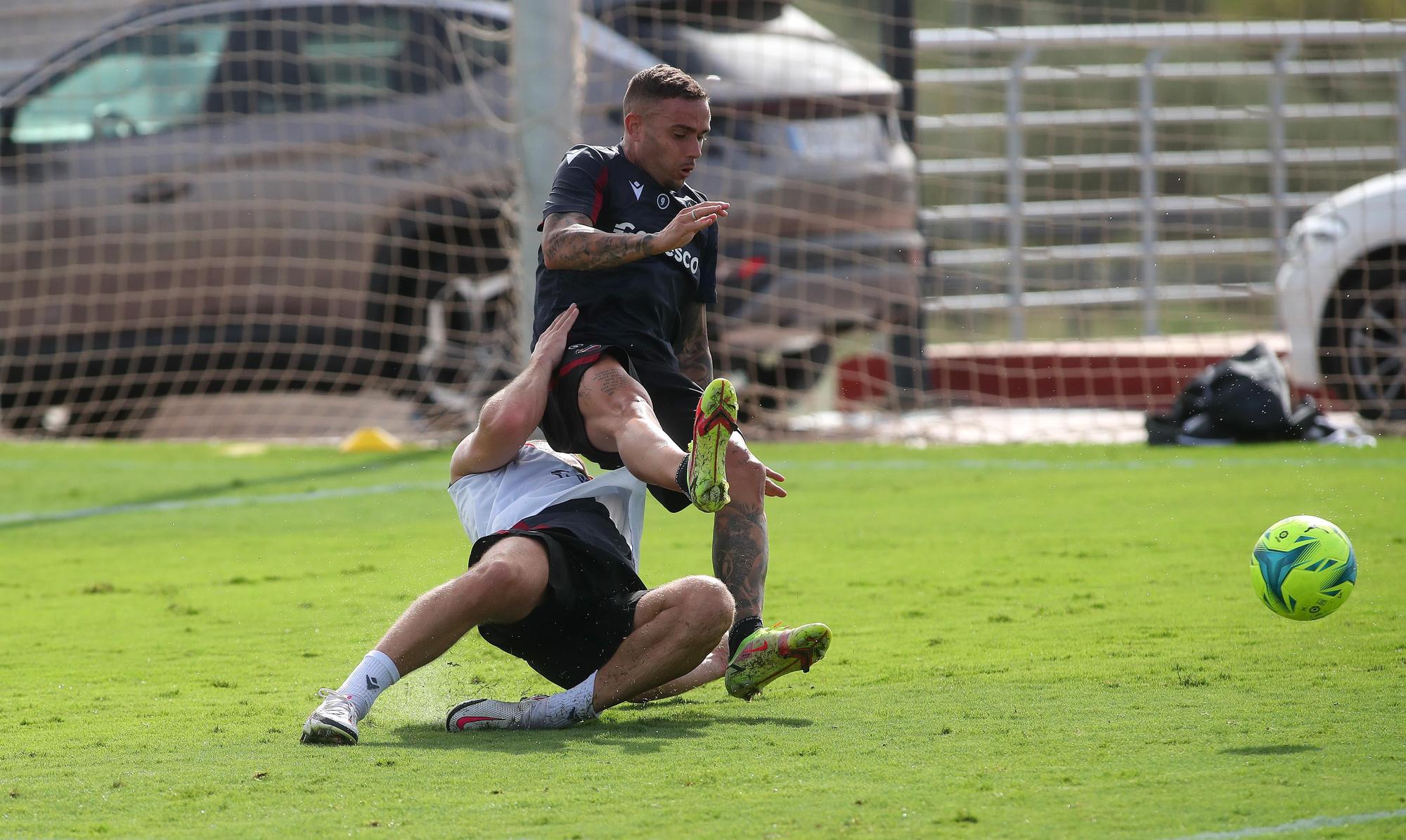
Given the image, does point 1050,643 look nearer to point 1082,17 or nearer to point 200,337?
point 200,337

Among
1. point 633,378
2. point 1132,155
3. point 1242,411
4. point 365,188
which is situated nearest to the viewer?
point 633,378

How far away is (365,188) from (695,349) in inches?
213

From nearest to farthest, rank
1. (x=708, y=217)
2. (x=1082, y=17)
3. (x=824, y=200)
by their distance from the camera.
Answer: (x=708, y=217) < (x=824, y=200) < (x=1082, y=17)

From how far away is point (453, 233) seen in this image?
32.3 feet

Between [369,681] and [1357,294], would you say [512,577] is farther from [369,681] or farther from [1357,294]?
[1357,294]

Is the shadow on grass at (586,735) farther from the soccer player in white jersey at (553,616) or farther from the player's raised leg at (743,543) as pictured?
the player's raised leg at (743,543)

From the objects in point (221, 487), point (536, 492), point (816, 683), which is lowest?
point (221, 487)

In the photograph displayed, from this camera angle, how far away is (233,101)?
383 inches

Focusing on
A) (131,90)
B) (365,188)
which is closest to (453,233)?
(365,188)

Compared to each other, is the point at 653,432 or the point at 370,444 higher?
the point at 653,432

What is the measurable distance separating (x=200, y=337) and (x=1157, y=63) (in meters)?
7.46

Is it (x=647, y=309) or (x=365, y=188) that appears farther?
(x=365, y=188)

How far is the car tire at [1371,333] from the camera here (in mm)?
8844

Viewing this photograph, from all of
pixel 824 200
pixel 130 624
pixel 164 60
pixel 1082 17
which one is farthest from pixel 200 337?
pixel 1082 17
